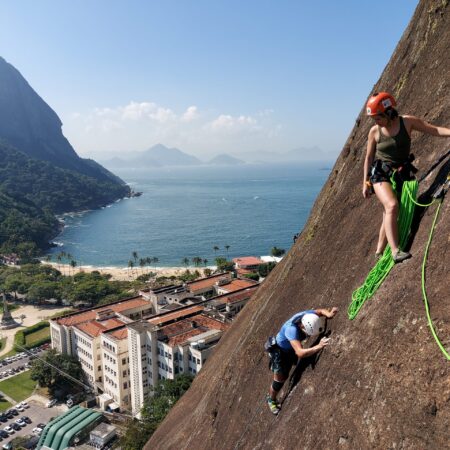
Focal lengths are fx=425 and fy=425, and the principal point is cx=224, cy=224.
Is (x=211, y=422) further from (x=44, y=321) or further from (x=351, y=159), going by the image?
(x=44, y=321)

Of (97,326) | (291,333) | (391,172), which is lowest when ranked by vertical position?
(97,326)

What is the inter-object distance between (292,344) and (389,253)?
2.37 meters

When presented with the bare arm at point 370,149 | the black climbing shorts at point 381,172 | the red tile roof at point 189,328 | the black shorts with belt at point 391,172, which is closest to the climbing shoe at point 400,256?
the black shorts with belt at point 391,172

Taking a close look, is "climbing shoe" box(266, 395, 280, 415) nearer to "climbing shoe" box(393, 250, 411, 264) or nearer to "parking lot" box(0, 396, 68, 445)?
"climbing shoe" box(393, 250, 411, 264)

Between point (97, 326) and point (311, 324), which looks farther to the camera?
point (97, 326)

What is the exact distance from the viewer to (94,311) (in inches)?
2608

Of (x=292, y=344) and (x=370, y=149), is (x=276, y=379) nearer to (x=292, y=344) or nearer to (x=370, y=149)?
(x=292, y=344)

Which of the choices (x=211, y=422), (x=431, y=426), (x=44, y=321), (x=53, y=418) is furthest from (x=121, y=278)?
(x=431, y=426)

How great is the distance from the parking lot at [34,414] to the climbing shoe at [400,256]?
5324cm

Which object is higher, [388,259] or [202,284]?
[388,259]

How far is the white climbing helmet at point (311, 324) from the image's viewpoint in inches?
299

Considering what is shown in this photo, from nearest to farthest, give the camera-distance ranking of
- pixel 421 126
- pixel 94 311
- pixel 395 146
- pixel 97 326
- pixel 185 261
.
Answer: pixel 421 126, pixel 395 146, pixel 97 326, pixel 94 311, pixel 185 261

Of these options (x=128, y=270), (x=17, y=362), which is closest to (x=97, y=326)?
(x=17, y=362)

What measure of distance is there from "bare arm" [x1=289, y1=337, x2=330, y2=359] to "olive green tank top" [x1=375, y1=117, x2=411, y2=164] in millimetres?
3281
